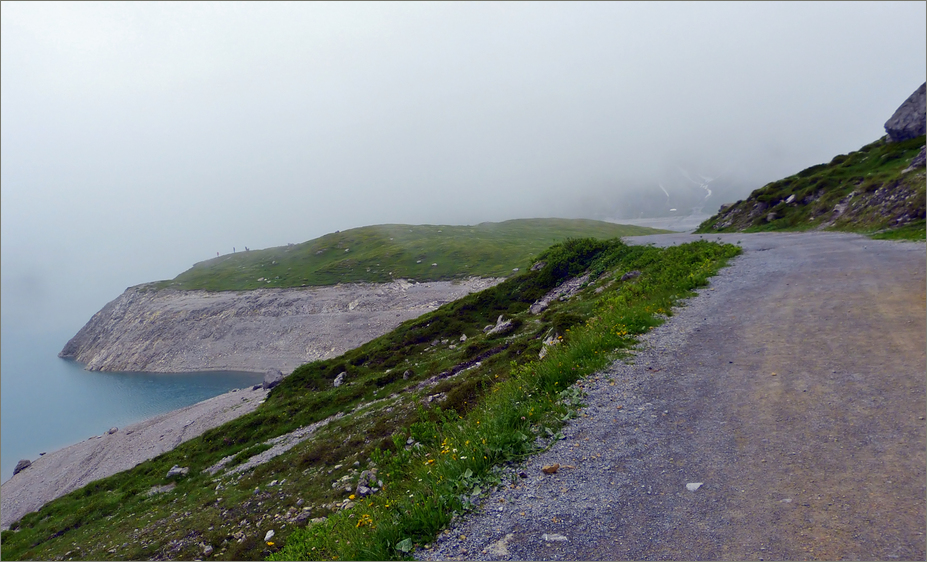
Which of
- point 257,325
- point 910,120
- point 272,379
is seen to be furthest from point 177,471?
point 910,120

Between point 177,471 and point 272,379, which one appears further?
point 272,379

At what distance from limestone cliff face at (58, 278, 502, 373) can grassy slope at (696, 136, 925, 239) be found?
73.8 m

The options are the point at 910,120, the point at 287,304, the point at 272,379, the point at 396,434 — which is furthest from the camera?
the point at 287,304

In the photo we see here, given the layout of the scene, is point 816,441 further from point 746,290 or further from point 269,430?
point 269,430

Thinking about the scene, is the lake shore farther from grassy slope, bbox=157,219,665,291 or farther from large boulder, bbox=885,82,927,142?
large boulder, bbox=885,82,927,142

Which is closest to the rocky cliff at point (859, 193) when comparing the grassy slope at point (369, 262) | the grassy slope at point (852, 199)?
the grassy slope at point (852, 199)

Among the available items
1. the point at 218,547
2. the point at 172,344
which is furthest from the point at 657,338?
the point at 172,344

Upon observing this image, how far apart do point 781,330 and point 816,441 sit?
7509mm

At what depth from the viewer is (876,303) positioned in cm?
1528

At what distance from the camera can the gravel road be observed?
5797mm

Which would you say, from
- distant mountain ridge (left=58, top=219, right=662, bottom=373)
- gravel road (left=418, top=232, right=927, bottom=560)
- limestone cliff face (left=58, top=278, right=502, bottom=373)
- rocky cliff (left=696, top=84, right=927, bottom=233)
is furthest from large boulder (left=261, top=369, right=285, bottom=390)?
rocky cliff (left=696, top=84, right=927, bottom=233)

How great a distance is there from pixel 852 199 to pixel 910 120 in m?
26.5

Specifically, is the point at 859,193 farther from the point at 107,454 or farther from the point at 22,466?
the point at 22,466

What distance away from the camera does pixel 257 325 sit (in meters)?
122
